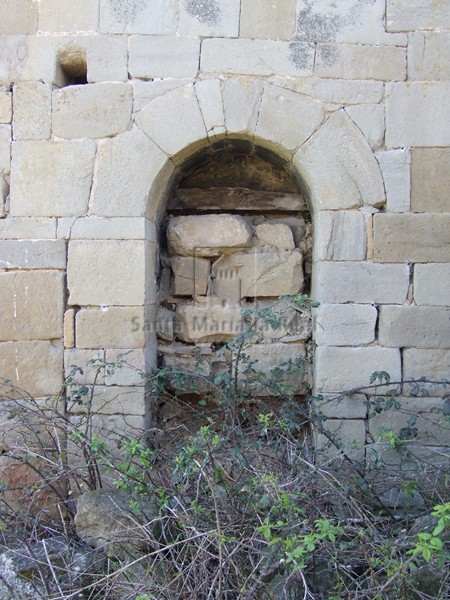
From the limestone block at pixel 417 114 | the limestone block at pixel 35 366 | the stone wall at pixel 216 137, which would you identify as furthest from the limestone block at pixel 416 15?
the limestone block at pixel 35 366

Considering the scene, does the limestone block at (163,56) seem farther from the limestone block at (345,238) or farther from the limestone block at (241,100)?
the limestone block at (345,238)

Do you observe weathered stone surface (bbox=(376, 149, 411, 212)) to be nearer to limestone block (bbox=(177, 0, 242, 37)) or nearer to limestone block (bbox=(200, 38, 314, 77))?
limestone block (bbox=(200, 38, 314, 77))

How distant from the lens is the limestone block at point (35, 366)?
3.32 m

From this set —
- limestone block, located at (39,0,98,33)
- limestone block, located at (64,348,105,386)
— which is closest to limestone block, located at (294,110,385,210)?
limestone block, located at (39,0,98,33)

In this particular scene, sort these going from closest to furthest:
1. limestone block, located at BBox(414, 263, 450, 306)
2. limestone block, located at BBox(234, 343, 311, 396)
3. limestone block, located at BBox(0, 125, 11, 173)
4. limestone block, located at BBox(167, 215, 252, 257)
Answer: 1. limestone block, located at BBox(414, 263, 450, 306)
2. limestone block, located at BBox(0, 125, 11, 173)
3. limestone block, located at BBox(234, 343, 311, 396)
4. limestone block, located at BBox(167, 215, 252, 257)

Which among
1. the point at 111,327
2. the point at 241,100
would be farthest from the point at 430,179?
the point at 111,327

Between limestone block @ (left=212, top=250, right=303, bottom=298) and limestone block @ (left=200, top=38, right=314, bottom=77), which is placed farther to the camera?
Answer: limestone block @ (left=212, top=250, right=303, bottom=298)

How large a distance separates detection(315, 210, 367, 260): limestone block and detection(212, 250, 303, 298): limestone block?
0.45m

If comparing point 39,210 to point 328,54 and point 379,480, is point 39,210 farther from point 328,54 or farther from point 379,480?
point 379,480

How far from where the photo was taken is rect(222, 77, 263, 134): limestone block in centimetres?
326

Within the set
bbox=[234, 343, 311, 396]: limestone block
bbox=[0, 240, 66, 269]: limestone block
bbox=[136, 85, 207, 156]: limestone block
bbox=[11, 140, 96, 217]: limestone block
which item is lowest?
bbox=[234, 343, 311, 396]: limestone block

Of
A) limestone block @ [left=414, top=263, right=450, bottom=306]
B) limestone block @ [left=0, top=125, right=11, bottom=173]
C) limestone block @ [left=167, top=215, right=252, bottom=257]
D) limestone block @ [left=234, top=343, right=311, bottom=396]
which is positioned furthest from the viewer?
limestone block @ [left=167, top=215, right=252, bottom=257]

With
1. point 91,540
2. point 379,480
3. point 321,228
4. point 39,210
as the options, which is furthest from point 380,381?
point 39,210

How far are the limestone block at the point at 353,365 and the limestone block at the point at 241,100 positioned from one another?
1.57 metres
